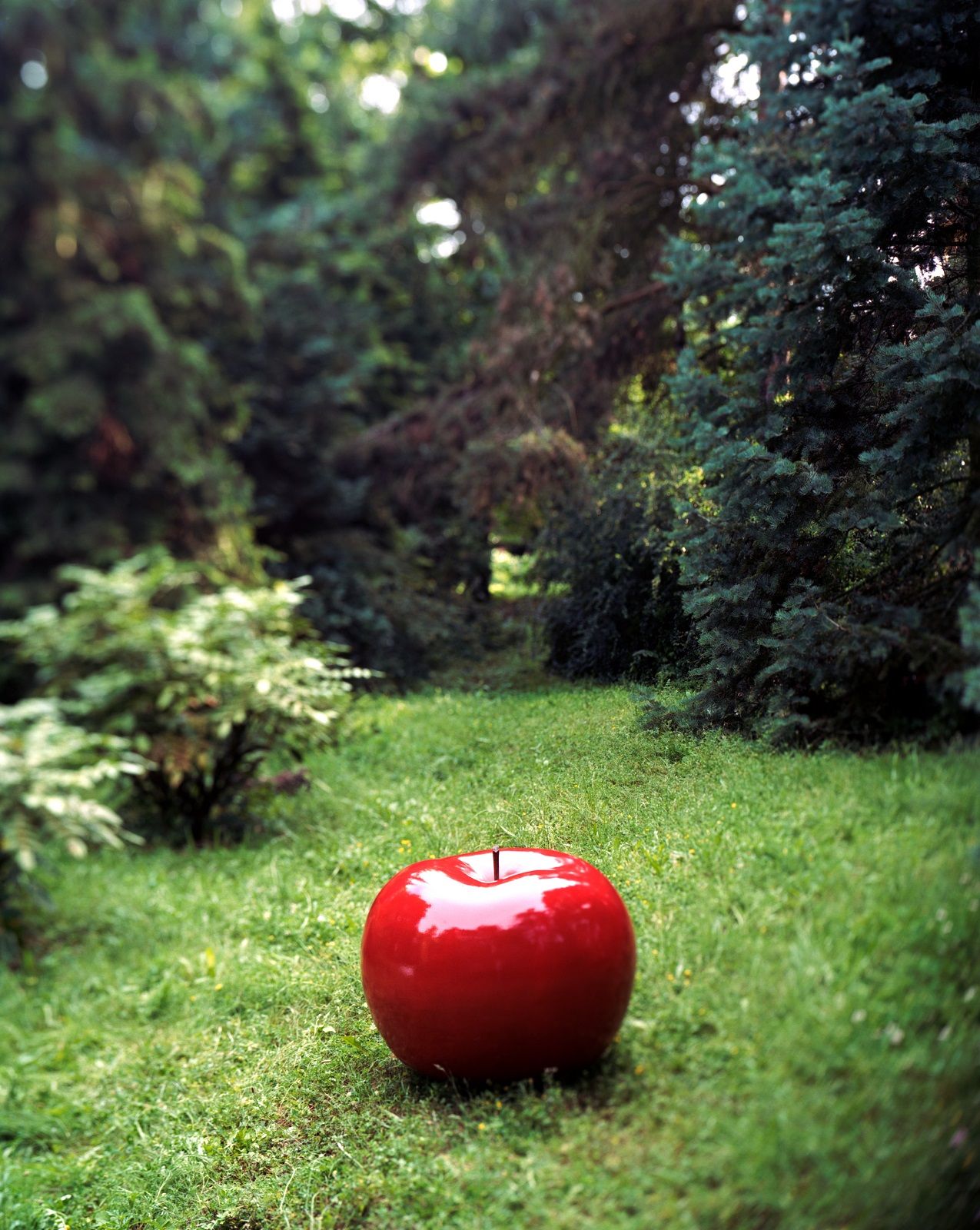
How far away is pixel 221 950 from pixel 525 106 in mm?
5526

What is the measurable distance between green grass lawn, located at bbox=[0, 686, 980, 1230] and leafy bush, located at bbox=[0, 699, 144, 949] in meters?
1.16

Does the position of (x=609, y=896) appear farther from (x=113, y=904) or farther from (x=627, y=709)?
(x=113, y=904)

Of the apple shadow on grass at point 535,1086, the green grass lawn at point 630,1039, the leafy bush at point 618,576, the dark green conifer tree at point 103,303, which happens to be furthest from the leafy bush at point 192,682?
the dark green conifer tree at point 103,303

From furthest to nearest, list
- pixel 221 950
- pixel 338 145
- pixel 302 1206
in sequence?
pixel 338 145 → pixel 221 950 → pixel 302 1206

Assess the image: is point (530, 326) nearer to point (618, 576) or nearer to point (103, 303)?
point (618, 576)

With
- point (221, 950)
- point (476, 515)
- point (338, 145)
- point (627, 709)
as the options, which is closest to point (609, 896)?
point (627, 709)

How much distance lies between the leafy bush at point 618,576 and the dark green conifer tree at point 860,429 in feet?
0.43

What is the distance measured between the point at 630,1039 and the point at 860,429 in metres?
1.26

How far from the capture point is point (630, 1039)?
1.70 meters

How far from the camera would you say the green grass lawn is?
1401mm

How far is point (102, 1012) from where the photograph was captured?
159 inches

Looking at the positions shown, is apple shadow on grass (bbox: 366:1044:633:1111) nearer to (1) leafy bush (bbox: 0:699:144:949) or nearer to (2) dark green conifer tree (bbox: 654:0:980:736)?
(2) dark green conifer tree (bbox: 654:0:980:736)

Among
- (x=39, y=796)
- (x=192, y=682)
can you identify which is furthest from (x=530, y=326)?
(x=39, y=796)

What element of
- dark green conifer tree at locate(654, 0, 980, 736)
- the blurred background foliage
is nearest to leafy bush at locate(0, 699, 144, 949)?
the blurred background foliage
